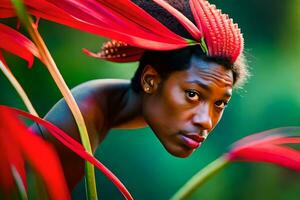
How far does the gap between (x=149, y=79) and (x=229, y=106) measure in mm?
347

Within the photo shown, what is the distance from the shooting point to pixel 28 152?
0.40 metres

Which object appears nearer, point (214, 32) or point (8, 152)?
point (8, 152)

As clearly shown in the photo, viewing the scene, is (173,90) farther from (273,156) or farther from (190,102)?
(273,156)

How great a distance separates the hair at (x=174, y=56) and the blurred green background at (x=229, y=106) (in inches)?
9.6

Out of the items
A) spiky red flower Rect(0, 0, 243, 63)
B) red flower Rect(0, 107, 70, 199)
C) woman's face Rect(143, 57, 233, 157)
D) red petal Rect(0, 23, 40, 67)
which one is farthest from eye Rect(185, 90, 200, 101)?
red flower Rect(0, 107, 70, 199)

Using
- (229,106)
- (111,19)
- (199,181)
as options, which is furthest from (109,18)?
(229,106)

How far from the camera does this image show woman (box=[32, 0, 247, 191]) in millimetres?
716

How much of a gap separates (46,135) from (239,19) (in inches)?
18.1

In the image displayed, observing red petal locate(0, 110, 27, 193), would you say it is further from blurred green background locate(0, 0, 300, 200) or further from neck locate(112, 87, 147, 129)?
blurred green background locate(0, 0, 300, 200)

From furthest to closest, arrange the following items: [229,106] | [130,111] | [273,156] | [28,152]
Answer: [229,106], [130,111], [273,156], [28,152]

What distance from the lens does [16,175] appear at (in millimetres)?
480

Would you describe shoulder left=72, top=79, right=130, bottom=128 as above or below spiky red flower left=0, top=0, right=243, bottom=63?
below

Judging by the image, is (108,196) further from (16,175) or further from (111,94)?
(16,175)

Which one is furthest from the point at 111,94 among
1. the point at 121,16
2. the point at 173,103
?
the point at 121,16
